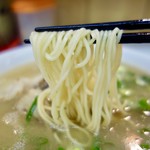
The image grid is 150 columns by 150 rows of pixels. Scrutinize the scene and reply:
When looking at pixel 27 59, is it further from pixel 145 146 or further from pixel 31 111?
pixel 145 146

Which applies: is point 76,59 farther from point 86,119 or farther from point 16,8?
point 16,8

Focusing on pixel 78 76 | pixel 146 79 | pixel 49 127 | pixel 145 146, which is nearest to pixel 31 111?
pixel 49 127

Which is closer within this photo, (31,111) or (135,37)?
(135,37)

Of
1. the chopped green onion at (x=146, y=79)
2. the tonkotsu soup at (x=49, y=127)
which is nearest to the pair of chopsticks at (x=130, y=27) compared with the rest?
the tonkotsu soup at (x=49, y=127)

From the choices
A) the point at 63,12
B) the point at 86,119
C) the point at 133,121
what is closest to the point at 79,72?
the point at 86,119

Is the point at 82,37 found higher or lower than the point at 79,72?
higher

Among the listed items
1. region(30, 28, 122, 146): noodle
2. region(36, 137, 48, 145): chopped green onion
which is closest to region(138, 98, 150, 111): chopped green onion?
region(30, 28, 122, 146): noodle
